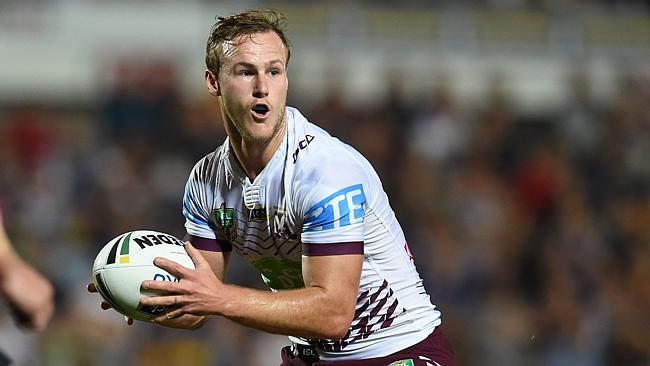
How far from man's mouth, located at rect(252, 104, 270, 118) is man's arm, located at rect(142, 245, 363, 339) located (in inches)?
23.8

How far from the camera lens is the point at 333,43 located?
14.9 metres

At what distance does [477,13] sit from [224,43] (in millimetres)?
10924

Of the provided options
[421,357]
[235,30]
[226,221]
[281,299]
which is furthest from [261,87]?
[421,357]

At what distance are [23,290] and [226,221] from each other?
945 mm

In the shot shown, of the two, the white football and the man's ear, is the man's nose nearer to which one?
the man's ear

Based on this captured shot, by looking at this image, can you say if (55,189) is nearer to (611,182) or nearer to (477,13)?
(611,182)

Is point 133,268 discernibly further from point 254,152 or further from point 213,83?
point 213,83

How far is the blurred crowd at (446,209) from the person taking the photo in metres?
9.24

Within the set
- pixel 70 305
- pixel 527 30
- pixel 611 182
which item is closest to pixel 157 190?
pixel 70 305

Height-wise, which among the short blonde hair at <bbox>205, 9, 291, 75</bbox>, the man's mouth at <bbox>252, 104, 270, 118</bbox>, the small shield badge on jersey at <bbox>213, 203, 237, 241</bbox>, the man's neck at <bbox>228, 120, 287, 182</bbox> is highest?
the short blonde hair at <bbox>205, 9, 291, 75</bbox>

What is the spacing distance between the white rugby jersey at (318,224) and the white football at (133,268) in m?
0.38

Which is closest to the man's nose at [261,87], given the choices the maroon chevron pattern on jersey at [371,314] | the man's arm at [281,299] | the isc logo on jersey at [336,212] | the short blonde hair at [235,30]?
the short blonde hair at [235,30]

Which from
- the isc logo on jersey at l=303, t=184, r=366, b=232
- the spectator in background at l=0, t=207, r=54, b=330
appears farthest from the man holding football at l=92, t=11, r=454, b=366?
the spectator in background at l=0, t=207, r=54, b=330

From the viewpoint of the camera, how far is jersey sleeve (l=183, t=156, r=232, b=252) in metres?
5.09
